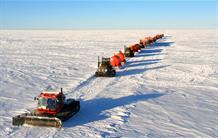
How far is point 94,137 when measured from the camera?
10984 millimetres

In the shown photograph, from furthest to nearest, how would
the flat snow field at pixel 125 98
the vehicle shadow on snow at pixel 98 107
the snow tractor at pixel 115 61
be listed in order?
the snow tractor at pixel 115 61 → the vehicle shadow on snow at pixel 98 107 → the flat snow field at pixel 125 98

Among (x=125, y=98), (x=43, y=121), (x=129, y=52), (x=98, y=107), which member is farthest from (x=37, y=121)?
(x=129, y=52)

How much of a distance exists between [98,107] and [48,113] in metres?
2.67

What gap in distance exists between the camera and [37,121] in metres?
11.8

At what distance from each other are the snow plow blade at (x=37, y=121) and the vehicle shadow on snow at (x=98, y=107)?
0.43 metres

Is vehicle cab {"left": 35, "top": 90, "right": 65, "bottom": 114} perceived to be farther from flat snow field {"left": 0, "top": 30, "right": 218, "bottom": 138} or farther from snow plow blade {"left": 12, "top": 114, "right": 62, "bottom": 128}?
flat snow field {"left": 0, "top": 30, "right": 218, "bottom": 138}

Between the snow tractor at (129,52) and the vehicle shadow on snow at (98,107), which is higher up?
the snow tractor at (129,52)

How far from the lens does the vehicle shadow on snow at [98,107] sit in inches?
501

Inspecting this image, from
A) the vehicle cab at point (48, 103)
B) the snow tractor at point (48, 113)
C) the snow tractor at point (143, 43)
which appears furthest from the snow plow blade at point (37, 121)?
the snow tractor at point (143, 43)

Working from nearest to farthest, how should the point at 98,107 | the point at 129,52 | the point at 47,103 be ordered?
the point at 47,103 → the point at 98,107 → the point at 129,52

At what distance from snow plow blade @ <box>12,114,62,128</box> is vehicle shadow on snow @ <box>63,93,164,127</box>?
0.43 m

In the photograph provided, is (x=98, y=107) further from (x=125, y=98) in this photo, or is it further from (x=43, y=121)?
(x=43, y=121)

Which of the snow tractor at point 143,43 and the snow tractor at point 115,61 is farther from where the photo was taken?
the snow tractor at point 143,43

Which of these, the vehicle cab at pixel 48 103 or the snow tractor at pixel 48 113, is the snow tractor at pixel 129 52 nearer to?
the snow tractor at pixel 48 113
